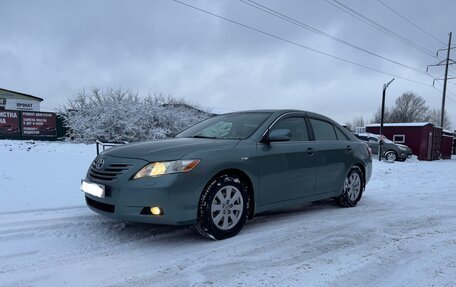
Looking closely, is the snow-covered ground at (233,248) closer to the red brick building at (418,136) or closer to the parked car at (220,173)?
the parked car at (220,173)

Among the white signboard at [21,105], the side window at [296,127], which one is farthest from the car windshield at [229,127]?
the white signboard at [21,105]

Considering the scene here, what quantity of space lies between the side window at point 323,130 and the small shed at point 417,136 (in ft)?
79.9

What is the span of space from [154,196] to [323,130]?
321cm

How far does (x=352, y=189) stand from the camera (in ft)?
20.6

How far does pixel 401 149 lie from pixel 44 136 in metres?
20.3

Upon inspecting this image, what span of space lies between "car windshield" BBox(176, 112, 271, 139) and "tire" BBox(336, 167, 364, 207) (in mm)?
2032

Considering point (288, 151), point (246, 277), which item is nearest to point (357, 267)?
point (246, 277)

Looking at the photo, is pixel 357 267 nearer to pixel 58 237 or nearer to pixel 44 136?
pixel 58 237

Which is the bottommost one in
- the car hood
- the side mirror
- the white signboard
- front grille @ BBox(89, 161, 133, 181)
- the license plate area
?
the license plate area

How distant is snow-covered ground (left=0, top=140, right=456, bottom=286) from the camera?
10.6ft

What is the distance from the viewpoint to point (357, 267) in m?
3.49

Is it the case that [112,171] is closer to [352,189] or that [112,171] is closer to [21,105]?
[352,189]

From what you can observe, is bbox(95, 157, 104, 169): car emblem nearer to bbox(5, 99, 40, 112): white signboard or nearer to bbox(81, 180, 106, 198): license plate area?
bbox(81, 180, 106, 198): license plate area

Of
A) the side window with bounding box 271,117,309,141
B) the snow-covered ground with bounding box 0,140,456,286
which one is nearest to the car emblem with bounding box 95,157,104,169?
the snow-covered ground with bounding box 0,140,456,286
